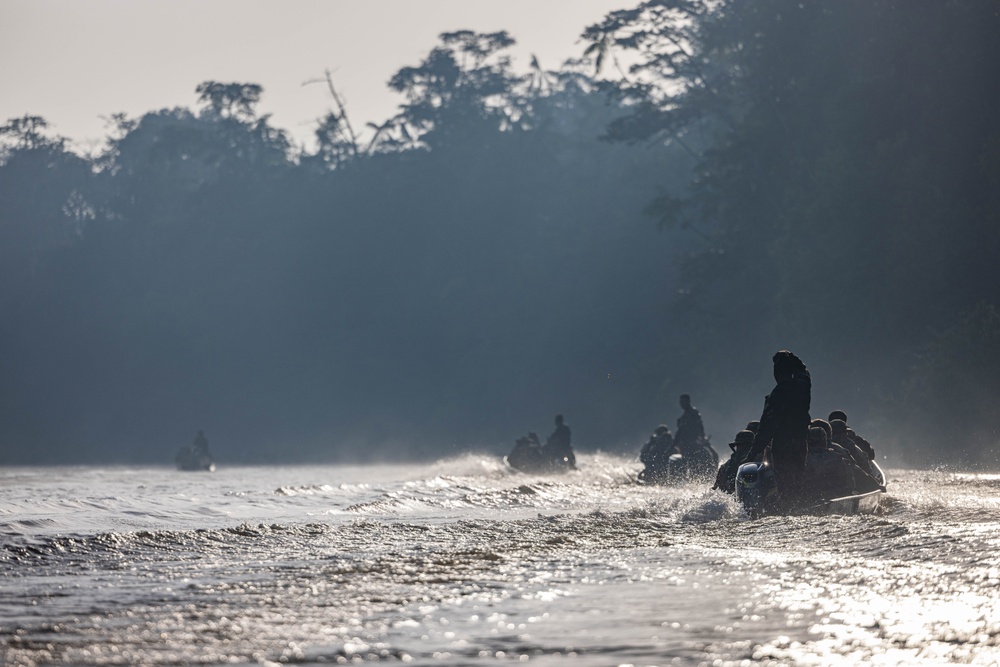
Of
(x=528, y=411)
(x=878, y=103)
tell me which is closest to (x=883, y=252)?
(x=878, y=103)

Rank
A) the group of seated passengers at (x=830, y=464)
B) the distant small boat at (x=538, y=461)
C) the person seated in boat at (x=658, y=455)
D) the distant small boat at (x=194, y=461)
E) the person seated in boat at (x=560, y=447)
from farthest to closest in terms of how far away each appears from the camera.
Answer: the distant small boat at (x=194, y=461), the person seated in boat at (x=560, y=447), the distant small boat at (x=538, y=461), the person seated in boat at (x=658, y=455), the group of seated passengers at (x=830, y=464)

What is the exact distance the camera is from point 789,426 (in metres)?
16.4

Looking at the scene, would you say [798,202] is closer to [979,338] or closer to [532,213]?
[979,338]

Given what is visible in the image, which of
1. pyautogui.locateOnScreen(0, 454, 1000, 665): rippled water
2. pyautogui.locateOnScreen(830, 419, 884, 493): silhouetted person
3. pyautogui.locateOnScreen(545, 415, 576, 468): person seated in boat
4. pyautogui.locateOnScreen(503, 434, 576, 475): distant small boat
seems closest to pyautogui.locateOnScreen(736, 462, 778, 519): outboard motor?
pyautogui.locateOnScreen(0, 454, 1000, 665): rippled water

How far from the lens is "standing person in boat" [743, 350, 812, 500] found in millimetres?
16234

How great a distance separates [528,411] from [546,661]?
69251 mm

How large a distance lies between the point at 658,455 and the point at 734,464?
9.46 m

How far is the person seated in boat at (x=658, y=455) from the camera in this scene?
92.7 ft

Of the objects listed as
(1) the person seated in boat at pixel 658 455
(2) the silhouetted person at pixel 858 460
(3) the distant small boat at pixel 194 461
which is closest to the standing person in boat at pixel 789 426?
(2) the silhouetted person at pixel 858 460

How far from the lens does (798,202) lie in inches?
2055

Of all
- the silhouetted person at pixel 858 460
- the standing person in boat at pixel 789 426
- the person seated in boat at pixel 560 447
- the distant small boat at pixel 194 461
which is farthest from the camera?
the distant small boat at pixel 194 461

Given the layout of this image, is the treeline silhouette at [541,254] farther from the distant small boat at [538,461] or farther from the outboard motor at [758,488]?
the outboard motor at [758,488]

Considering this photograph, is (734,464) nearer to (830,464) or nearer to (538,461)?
(830,464)

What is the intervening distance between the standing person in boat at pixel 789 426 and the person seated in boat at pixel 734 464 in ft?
6.80
